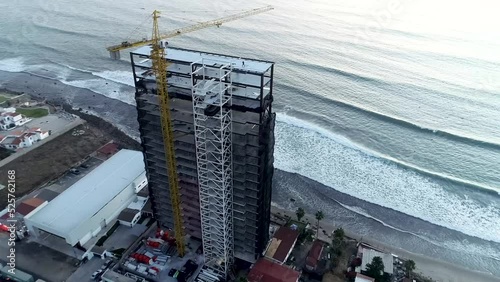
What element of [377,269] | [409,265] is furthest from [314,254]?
[409,265]

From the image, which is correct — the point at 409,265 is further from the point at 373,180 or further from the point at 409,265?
the point at 373,180

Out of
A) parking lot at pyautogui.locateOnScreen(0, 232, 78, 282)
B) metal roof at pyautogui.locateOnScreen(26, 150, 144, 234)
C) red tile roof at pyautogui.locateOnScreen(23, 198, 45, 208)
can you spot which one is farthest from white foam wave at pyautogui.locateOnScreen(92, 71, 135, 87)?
parking lot at pyautogui.locateOnScreen(0, 232, 78, 282)

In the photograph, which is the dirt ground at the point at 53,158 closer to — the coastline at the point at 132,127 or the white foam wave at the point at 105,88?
the coastline at the point at 132,127

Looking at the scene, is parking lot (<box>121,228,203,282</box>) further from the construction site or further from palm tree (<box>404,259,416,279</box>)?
palm tree (<box>404,259,416,279</box>)

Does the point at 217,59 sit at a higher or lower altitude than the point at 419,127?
higher

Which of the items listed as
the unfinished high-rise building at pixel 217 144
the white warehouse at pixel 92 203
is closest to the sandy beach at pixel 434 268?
the unfinished high-rise building at pixel 217 144

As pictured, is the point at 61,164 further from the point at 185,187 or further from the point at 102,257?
the point at 185,187
